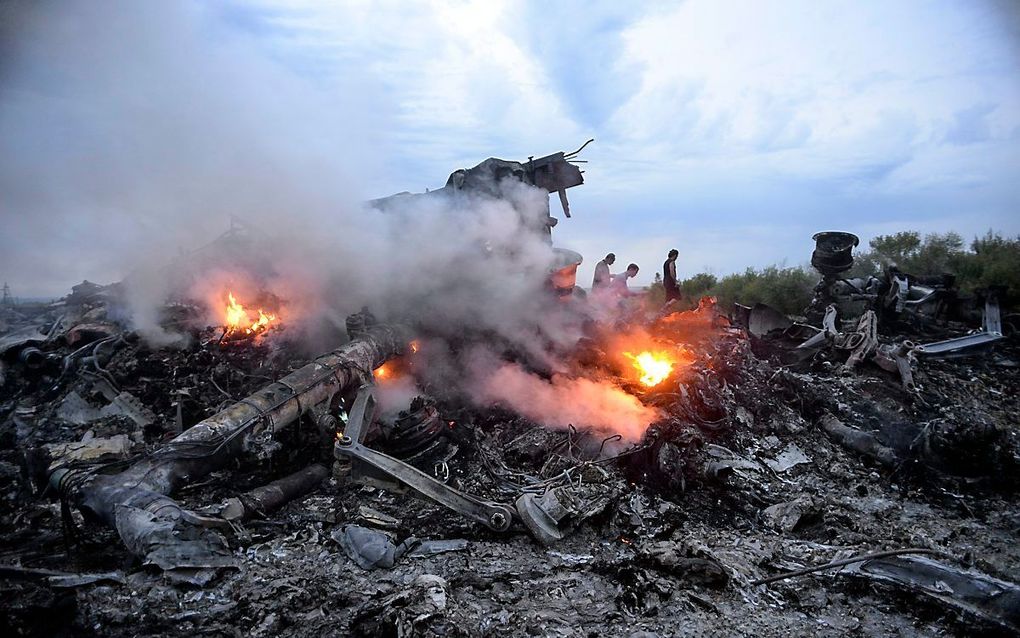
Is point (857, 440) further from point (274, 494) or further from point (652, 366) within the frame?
point (274, 494)

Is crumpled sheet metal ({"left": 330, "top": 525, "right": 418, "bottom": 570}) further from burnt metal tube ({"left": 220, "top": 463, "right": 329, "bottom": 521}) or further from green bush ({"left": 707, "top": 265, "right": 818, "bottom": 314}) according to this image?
green bush ({"left": 707, "top": 265, "right": 818, "bottom": 314})

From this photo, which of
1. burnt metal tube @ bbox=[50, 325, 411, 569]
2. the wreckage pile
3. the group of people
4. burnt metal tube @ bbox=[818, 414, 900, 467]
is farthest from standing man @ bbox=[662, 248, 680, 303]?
burnt metal tube @ bbox=[50, 325, 411, 569]

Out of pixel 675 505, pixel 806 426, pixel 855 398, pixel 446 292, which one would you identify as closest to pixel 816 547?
pixel 675 505

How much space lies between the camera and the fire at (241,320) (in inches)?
352

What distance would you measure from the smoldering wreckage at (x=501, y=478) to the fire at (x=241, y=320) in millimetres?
43

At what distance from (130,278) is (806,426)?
1356 cm

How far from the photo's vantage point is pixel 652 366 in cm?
789

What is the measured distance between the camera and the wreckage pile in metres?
3.52

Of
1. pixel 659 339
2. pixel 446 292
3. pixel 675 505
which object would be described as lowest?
pixel 675 505

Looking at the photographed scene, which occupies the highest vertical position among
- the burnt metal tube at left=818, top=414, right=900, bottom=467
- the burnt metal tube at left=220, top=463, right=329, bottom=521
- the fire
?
the fire

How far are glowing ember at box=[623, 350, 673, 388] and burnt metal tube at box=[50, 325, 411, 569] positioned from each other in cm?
419

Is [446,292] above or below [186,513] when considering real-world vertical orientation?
above

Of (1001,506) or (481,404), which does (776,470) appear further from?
(481,404)

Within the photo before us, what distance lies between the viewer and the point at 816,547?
446cm
